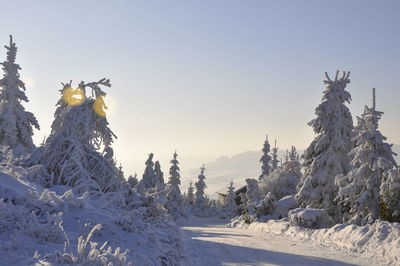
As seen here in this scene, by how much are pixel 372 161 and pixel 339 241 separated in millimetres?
6051

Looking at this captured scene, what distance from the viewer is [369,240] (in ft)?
46.5

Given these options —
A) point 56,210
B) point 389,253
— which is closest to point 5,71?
point 56,210

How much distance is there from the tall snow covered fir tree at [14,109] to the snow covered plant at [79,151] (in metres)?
17.3

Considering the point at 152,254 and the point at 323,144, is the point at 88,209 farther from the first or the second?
the point at 323,144

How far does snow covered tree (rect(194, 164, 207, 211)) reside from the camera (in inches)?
2852

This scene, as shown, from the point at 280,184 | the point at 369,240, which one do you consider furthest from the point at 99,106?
the point at 280,184

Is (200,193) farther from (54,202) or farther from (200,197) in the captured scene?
(54,202)

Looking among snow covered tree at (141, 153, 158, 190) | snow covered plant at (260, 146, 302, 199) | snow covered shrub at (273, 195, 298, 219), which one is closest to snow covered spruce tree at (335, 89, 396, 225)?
snow covered shrub at (273, 195, 298, 219)

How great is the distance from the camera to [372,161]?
788 inches

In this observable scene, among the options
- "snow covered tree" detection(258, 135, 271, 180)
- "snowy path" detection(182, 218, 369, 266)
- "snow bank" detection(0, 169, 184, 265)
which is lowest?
"snowy path" detection(182, 218, 369, 266)

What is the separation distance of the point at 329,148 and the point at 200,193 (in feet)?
160

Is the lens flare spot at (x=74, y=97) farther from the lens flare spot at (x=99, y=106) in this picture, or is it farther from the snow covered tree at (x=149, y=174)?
the snow covered tree at (x=149, y=174)

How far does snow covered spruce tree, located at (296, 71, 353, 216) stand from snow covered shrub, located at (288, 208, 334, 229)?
259 centimetres

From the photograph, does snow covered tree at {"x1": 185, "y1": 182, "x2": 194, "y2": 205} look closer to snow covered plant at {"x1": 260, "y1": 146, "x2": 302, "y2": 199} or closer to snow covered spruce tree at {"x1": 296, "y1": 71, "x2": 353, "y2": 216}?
snow covered plant at {"x1": 260, "y1": 146, "x2": 302, "y2": 199}
